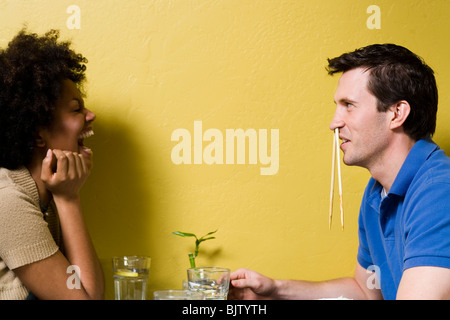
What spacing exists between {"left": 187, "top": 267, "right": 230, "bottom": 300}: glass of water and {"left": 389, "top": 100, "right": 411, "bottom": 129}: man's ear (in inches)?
21.0

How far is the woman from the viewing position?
1164mm

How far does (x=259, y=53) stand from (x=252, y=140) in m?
0.24

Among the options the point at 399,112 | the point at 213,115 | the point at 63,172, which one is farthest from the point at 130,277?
the point at 399,112

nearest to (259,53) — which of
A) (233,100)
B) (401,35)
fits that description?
(233,100)

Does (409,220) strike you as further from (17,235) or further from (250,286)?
(17,235)

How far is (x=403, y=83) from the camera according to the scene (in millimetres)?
1291

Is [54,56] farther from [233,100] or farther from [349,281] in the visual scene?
[349,281]

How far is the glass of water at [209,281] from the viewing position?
121 centimetres

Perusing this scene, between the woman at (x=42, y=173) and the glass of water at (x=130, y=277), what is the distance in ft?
0.19

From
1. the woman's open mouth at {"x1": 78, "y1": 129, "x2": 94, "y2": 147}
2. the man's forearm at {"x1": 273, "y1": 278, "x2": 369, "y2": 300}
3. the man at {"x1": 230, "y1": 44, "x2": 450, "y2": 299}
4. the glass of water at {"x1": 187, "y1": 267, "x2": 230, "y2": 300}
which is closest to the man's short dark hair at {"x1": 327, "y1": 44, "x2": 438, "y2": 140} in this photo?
the man at {"x1": 230, "y1": 44, "x2": 450, "y2": 299}

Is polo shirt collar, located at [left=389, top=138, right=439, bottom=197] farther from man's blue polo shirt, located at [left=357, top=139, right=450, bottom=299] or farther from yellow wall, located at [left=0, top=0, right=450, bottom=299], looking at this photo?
yellow wall, located at [left=0, top=0, right=450, bottom=299]

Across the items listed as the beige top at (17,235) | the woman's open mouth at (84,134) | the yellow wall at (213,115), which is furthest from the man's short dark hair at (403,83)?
the beige top at (17,235)

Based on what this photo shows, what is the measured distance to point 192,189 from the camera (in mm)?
1475

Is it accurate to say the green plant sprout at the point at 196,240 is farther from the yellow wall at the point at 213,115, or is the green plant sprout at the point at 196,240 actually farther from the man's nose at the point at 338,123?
the man's nose at the point at 338,123
